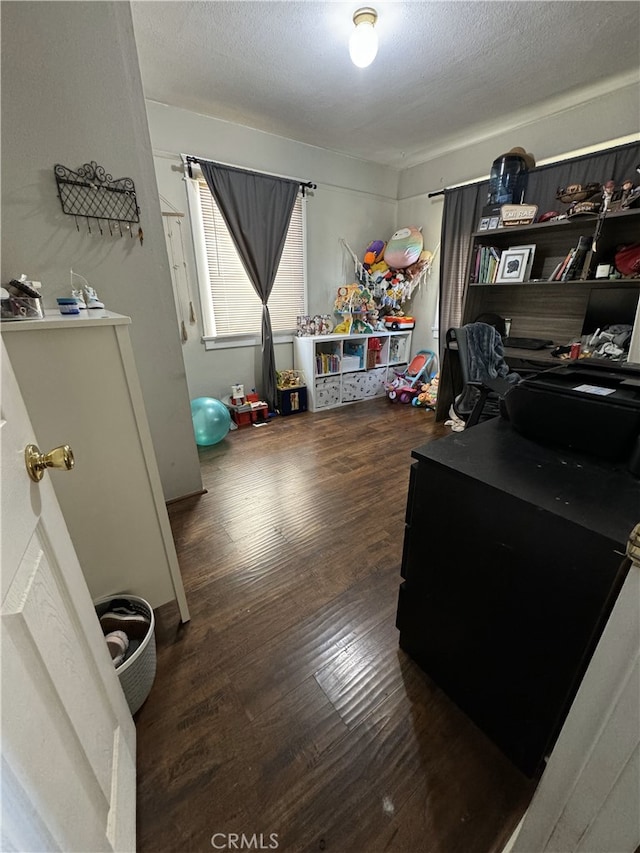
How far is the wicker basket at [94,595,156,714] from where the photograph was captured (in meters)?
1.00

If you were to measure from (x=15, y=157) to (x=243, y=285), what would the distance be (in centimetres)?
195

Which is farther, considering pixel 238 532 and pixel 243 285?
pixel 243 285

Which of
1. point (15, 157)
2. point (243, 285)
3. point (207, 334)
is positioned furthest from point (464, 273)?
point (15, 157)

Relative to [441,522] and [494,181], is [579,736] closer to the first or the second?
[441,522]

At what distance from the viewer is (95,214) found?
1604 millimetres

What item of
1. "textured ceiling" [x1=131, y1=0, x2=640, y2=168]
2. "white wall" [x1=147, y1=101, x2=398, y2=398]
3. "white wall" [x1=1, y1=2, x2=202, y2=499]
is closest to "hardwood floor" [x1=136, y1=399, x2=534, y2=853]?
"white wall" [x1=1, y1=2, x2=202, y2=499]

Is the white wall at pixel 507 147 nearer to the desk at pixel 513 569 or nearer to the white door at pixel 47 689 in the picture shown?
the desk at pixel 513 569

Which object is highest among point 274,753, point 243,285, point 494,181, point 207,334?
point 494,181

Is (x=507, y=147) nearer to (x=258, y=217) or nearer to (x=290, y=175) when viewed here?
(x=290, y=175)

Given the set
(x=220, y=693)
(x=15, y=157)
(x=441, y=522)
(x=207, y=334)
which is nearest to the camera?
(x=441, y=522)

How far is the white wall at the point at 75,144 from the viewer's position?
137cm

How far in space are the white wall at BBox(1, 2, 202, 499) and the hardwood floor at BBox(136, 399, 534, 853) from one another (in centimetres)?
140

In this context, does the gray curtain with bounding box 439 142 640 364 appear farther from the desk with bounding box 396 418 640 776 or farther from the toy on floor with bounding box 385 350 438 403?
the desk with bounding box 396 418 640 776

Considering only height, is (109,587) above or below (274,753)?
above
